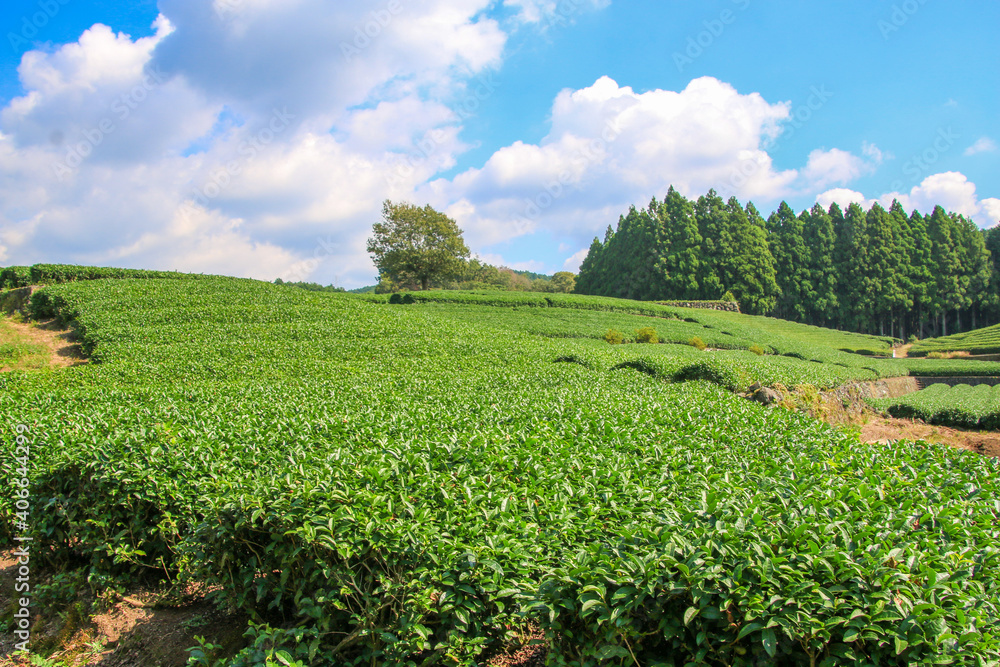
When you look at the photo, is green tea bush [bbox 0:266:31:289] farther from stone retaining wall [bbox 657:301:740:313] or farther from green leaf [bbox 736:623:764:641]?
stone retaining wall [bbox 657:301:740:313]

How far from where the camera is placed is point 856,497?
9.55 feet

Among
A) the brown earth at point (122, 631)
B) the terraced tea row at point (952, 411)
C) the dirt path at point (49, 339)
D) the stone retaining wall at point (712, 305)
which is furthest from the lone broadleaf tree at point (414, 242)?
the brown earth at point (122, 631)

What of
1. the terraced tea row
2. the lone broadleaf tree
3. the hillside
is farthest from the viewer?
the lone broadleaf tree

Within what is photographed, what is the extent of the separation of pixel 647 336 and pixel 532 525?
24.4m

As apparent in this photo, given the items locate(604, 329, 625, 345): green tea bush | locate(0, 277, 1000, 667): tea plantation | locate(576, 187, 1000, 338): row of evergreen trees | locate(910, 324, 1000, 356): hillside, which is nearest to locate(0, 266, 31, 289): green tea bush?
locate(0, 277, 1000, 667): tea plantation

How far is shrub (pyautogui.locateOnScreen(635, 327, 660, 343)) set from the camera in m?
26.0

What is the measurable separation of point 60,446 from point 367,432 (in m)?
2.56

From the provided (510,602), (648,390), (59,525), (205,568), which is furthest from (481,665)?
(648,390)

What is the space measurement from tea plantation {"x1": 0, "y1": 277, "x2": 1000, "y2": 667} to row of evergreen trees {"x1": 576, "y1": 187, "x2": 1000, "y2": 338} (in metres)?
47.1

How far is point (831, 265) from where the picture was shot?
50.4m

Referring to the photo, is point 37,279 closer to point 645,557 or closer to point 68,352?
point 68,352

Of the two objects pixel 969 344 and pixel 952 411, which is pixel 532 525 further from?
pixel 969 344

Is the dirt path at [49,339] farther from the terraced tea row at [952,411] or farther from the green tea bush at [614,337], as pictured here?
the terraced tea row at [952,411]

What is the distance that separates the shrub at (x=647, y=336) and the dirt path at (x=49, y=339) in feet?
71.7
